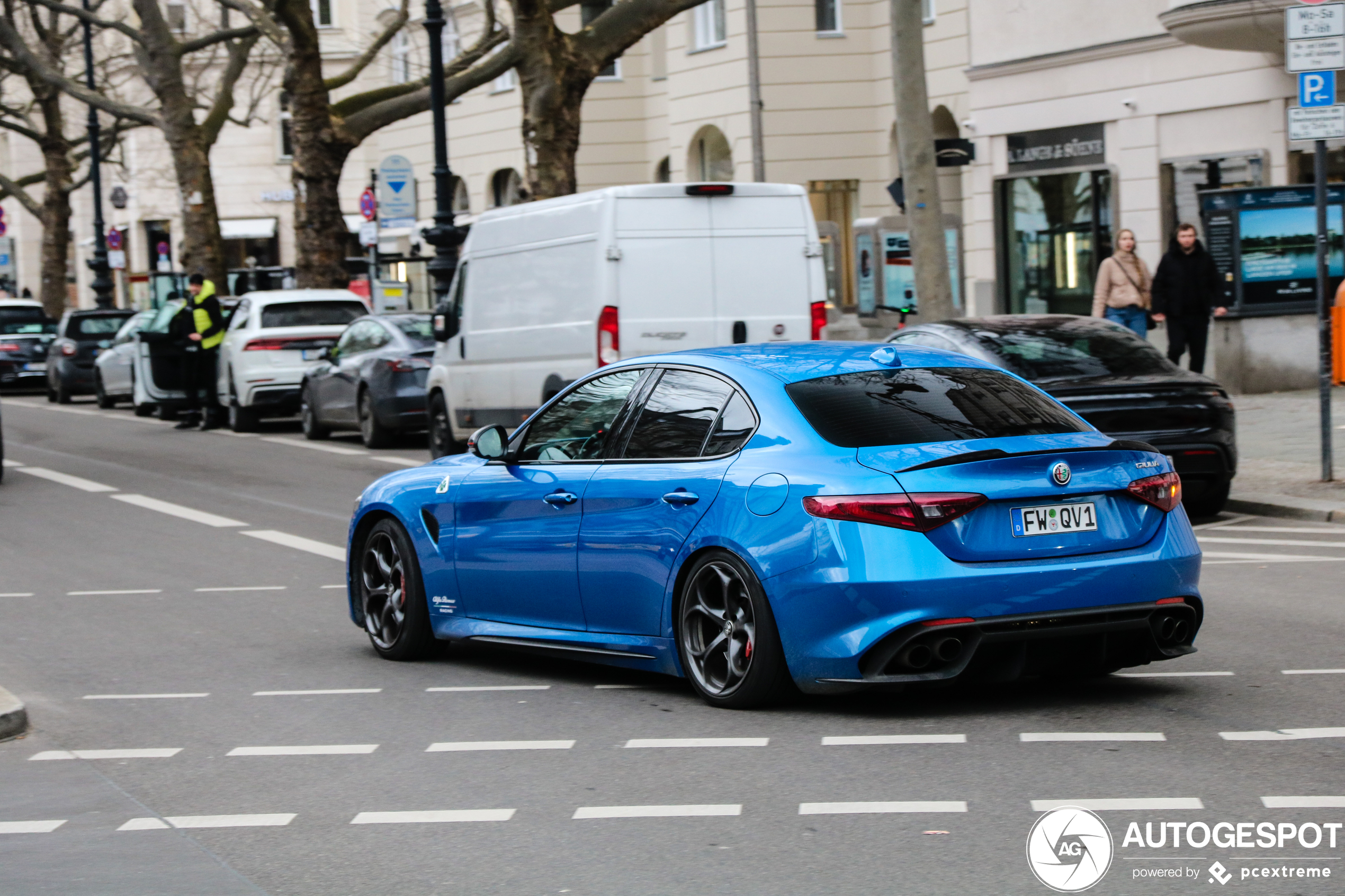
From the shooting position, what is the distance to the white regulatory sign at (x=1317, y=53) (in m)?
13.8

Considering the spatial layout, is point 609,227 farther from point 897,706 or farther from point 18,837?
point 18,837

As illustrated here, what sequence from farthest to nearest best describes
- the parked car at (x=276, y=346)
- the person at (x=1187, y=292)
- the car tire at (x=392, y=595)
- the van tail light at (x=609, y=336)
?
the parked car at (x=276, y=346)
the person at (x=1187, y=292)
the van tail light at (x=609, y=336)
the car tire at (x=392, y=595)

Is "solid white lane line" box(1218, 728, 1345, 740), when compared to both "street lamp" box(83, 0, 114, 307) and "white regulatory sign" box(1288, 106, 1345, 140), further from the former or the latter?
"street lamp" box(83, 0, 114, 307)

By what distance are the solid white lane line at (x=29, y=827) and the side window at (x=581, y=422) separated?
2.70 metres

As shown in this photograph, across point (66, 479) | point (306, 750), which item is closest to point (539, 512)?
point (306, 750)

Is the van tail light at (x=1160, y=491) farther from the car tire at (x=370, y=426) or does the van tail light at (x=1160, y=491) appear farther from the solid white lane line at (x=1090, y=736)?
the car tire at (x=370, y=426)

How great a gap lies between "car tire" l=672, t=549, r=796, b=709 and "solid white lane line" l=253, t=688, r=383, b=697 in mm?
1552

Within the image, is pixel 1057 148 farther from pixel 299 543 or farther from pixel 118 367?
pixel 299 543

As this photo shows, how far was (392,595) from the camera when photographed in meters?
9.16

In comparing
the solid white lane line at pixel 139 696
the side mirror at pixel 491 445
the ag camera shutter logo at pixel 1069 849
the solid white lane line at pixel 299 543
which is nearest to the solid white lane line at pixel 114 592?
the solid white lane line at pixel 299 543

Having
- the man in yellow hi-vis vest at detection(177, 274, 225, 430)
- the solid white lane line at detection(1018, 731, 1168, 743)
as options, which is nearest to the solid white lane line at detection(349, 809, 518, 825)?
the solid white lane line at detection(1018, 731, 1168, 743)

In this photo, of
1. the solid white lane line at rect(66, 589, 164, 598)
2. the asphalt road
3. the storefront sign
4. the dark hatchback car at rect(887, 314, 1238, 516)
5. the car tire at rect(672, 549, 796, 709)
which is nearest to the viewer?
the asphalt road

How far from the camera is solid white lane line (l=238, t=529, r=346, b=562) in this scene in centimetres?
1312

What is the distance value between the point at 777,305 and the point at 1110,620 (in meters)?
9.99
